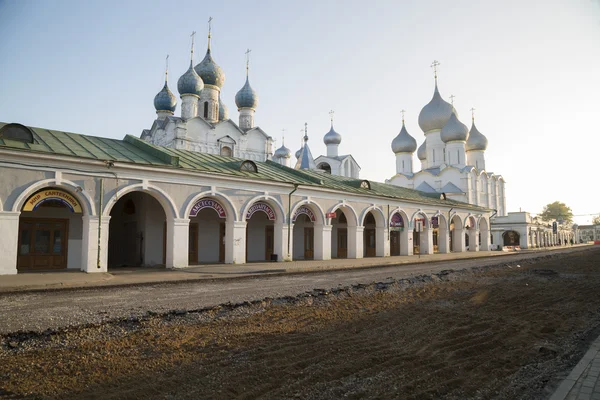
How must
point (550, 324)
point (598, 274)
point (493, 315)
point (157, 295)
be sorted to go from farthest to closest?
point (598, 274) < point (157, 295) < point (493, 315) < point (550, 324)

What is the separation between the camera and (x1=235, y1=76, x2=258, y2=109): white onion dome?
42469 mm

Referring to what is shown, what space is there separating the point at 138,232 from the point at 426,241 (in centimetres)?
2147

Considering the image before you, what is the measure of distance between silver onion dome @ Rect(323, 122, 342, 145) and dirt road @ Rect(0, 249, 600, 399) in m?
46.1

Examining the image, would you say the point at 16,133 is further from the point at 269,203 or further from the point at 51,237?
the point at 269,203

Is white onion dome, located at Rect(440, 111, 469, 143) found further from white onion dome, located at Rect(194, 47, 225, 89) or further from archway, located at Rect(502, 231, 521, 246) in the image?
white onion dome, located at Rect(194, 47, 225, 89)

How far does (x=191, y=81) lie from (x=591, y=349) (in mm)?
36335

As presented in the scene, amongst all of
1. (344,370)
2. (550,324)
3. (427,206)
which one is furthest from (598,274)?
(427,206)

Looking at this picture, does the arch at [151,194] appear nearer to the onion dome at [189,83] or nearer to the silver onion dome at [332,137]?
the onion dome at [189,83]

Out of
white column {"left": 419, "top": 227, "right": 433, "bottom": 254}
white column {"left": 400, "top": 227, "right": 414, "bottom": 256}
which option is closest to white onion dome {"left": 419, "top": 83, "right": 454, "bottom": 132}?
white column {"left": 419, "top": 227, "right": 433, "bottom": 254}

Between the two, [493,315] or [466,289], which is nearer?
[493,315]

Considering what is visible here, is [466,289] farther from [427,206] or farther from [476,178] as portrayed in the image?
[476,178]

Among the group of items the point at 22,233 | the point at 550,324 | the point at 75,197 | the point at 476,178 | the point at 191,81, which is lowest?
the point at 550,324

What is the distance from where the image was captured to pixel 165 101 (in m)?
40.5

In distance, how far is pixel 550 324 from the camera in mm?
7223
